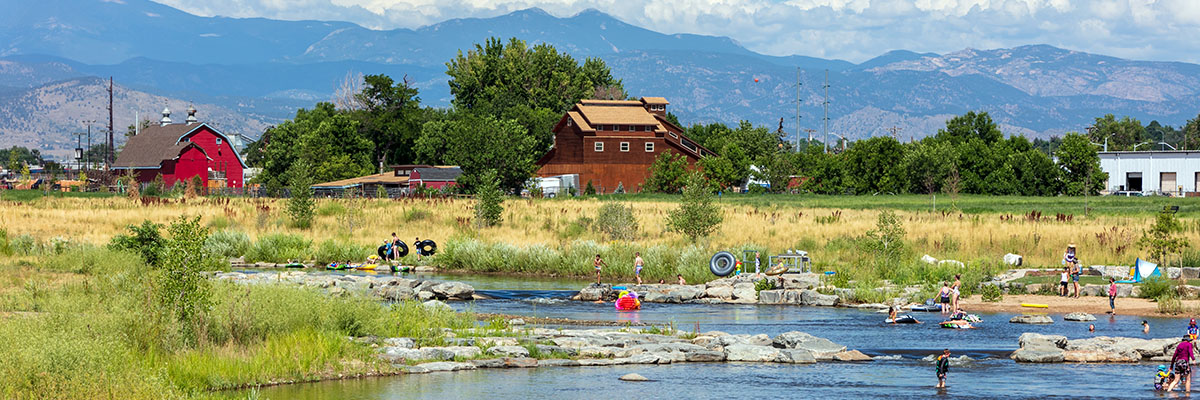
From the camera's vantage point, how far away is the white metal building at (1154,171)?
339 feet

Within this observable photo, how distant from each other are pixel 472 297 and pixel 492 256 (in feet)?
38.1

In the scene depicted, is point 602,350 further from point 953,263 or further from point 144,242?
point 144,242

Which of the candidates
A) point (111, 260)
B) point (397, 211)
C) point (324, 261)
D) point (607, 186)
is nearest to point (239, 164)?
point (607, 186)

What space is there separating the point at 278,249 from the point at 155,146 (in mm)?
71707

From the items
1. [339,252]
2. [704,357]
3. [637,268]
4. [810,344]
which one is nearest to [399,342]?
[704,357]

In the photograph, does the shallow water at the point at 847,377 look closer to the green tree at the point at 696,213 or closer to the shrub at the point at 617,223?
the green tree at the point at 696,213

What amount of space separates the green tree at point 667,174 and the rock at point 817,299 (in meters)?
62.8

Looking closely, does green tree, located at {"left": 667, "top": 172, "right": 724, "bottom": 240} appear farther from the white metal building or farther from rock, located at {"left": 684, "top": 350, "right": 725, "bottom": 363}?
the white metal building

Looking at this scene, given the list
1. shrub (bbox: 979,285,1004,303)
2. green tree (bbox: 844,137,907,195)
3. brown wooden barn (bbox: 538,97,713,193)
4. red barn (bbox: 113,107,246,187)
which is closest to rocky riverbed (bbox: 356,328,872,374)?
shrub (bbox: 979,285,1004,303)

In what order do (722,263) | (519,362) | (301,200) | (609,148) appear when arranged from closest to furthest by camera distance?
1. (519,362)
2. (722,263)
3. (301,200)
4. (609,148)

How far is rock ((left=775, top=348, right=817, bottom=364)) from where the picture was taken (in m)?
26.9

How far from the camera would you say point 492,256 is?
50.7 m

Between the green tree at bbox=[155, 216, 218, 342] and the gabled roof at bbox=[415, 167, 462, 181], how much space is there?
85967 millimetres

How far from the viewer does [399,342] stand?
2641cm
